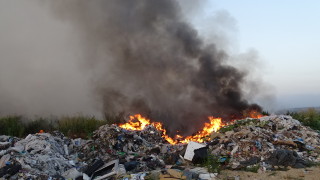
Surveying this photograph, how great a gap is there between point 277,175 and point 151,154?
459 cm

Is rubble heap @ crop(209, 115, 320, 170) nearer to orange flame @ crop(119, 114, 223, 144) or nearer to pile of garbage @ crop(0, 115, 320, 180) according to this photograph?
pile of garbage @ crop(0, 115, 320, 180)

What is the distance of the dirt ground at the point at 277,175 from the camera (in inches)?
316

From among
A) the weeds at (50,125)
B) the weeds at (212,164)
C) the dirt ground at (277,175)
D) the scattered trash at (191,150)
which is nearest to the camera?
the dirt ground at (277,175)

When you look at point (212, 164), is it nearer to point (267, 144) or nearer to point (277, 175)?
point (277, 175)

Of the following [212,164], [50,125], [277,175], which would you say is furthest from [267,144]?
[50,125]

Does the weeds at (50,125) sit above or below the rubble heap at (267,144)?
above

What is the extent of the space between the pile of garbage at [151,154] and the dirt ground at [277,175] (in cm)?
33

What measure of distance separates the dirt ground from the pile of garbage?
1.09 feet

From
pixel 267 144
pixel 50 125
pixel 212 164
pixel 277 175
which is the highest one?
pixel 50 125

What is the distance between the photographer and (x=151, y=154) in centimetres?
1095

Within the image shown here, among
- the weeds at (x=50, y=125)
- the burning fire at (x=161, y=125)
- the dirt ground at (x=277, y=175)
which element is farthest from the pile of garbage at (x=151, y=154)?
the weeds at (x=50, y=125)

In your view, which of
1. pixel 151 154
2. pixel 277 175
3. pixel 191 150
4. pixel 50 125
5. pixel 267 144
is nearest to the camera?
pixel 277 175

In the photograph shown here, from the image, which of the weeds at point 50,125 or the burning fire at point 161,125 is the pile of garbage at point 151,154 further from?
the weeds at point 50,125

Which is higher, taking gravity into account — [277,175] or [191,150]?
[191,150]
